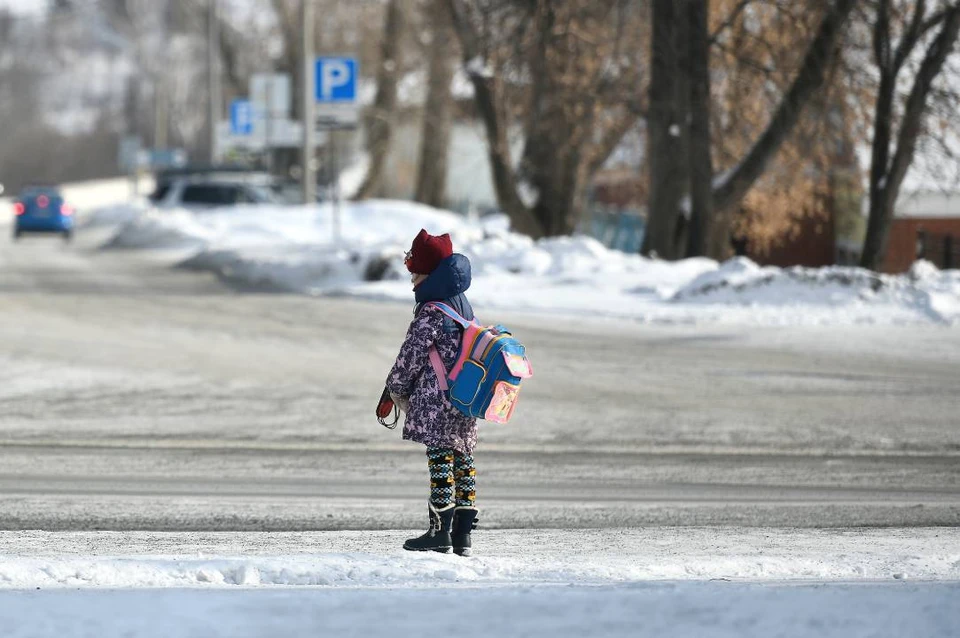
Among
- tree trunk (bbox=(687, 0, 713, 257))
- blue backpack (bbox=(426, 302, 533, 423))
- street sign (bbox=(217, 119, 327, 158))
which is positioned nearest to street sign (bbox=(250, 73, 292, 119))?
street sign (bbox=(217, 119, 327, 158))

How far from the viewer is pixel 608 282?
23.9 metres

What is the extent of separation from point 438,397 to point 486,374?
27 centimetres

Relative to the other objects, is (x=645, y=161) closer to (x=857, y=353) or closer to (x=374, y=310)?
(x=374, y=310)

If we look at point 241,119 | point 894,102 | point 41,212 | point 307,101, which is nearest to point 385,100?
point 241,119

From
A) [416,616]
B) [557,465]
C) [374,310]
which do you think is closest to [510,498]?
[557,465]

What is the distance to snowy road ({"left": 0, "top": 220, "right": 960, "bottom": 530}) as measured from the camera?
925 centimetres

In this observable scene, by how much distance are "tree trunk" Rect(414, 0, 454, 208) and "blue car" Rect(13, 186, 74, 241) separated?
33.4ft

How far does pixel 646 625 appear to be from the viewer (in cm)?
527

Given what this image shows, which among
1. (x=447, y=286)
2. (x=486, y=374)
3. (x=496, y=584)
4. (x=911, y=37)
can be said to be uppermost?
(x=911, y=37)

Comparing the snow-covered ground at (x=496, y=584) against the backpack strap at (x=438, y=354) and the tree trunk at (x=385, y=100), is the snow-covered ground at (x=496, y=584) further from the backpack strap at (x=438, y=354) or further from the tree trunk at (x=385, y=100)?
the tree trunk at (x=385, y=100)

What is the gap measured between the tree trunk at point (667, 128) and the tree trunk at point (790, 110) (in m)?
0.79

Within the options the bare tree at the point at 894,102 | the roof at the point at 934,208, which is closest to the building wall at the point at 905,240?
the roof at the point at 934,208

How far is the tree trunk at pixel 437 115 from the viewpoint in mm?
34375

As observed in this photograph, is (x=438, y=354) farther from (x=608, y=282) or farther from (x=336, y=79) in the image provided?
(x=336, y=79)
